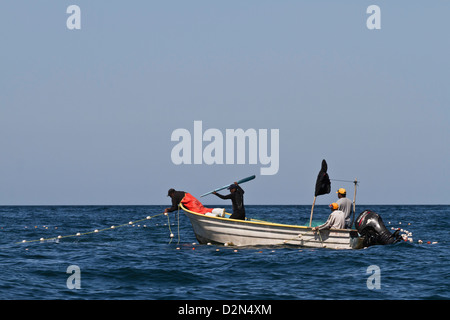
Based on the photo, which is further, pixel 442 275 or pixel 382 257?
pixel 382 257

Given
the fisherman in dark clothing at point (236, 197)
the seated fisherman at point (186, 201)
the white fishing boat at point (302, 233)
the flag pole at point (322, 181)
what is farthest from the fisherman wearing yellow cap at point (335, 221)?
the seated fisherman at point (186, 201)

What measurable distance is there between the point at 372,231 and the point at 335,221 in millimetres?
1517

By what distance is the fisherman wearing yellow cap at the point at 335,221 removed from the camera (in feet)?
68.9

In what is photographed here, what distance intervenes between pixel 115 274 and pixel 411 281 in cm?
757

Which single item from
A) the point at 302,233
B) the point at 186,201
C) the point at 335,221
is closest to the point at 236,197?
the point at 186,201

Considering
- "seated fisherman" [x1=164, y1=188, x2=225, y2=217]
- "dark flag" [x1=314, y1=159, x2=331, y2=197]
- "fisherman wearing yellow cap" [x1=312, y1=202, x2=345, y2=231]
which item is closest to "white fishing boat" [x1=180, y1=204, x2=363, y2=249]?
"fisherman wearing yellow cap" [x1=312, y1=202, x2=345, y2=231]

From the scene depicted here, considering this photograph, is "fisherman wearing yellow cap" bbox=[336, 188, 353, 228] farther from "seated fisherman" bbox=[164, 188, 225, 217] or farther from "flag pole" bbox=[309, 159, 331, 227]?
"seated fisherman" bbox=[164, 188, 225, 217]

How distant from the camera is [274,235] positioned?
840 inches

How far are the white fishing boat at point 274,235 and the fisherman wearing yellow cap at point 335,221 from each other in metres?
0.20

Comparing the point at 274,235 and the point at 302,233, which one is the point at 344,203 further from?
the point at 274,235
